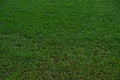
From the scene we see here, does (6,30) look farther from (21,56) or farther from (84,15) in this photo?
(84,15)

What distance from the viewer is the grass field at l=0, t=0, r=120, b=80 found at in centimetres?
456

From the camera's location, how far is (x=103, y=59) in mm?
4930

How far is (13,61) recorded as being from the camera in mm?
4883

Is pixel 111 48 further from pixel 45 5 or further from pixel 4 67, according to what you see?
pixel 45 5

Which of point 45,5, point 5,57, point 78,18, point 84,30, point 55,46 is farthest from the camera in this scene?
point 45,5

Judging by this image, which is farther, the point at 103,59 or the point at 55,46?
the point at 55,46

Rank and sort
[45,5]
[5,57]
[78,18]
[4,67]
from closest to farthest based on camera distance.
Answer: [4,67] → [5,57] → [78,18] → [45,5]

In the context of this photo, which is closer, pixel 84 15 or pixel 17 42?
pixel 17 42

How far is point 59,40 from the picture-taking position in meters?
5.66

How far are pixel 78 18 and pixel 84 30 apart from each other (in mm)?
821

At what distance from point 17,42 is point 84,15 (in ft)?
7.33

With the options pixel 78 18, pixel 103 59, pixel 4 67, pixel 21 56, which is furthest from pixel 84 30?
pixel 4 67

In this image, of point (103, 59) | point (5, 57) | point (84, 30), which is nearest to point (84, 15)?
point (84, 30)

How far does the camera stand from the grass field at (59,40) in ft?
15.0
